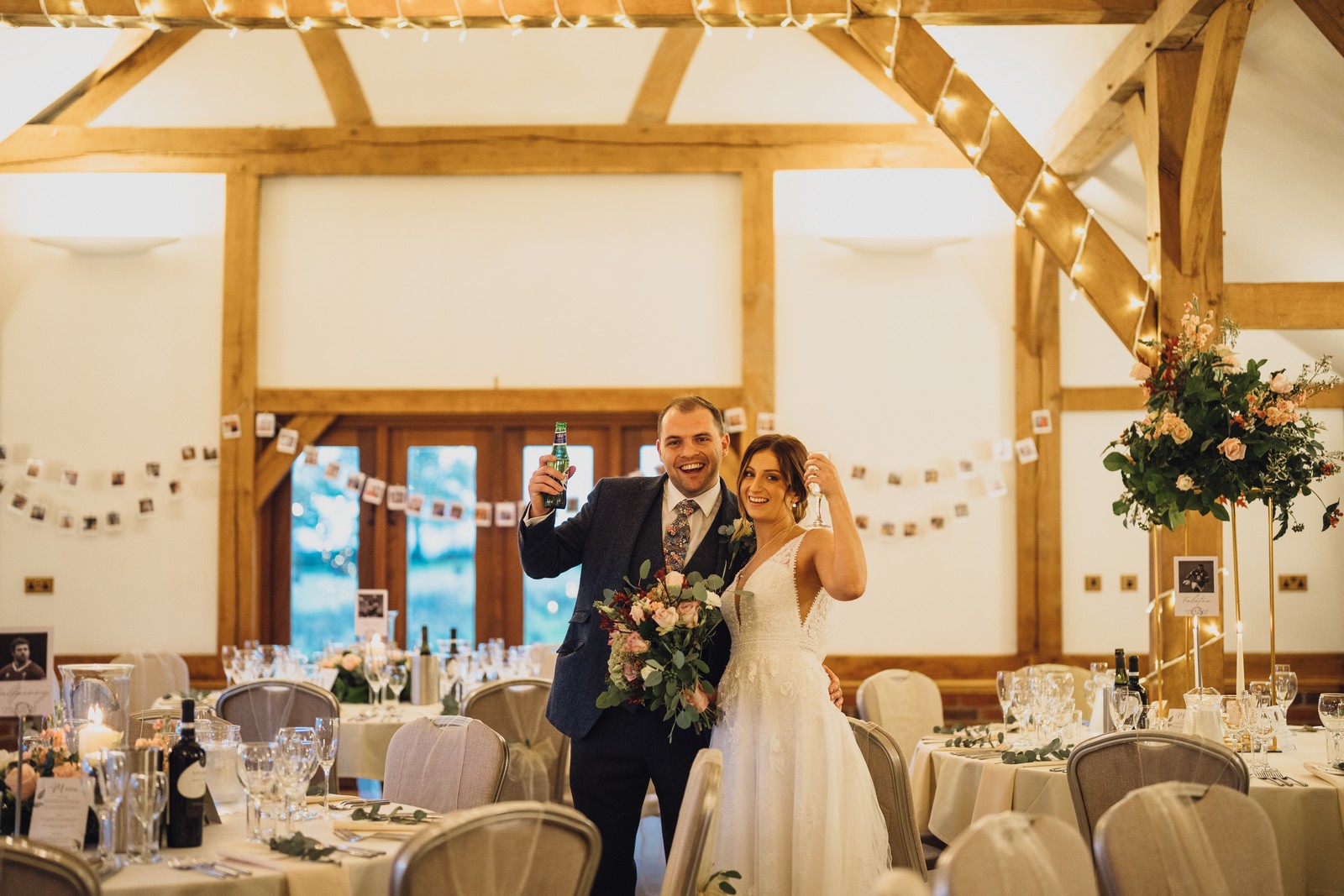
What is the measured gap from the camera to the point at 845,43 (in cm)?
788

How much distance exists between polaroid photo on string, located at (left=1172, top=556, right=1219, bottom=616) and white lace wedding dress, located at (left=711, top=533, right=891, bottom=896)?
6.71 ft

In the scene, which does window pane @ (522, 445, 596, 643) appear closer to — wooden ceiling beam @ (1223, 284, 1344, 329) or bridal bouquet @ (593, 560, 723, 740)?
wooden ceiling beam @ (1223, 284, 1344, 329)

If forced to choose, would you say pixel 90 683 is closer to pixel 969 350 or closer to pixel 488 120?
pixel 488 120

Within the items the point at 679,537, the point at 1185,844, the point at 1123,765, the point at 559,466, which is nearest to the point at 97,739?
the point at 559,466

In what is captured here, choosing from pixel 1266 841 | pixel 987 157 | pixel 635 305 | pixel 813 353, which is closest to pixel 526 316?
pixel 635 305

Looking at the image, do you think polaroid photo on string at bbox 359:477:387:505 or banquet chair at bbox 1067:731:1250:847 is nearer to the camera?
banquet chair at bbox 1067:731:1250:847

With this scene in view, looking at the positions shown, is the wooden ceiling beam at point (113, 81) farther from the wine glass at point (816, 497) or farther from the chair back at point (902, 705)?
the wine glass at point (816, 497)

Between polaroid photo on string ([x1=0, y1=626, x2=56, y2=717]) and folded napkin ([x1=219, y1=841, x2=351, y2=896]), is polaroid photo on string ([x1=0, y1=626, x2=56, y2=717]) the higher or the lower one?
the higher one

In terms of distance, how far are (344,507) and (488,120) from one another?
2666 millimetres

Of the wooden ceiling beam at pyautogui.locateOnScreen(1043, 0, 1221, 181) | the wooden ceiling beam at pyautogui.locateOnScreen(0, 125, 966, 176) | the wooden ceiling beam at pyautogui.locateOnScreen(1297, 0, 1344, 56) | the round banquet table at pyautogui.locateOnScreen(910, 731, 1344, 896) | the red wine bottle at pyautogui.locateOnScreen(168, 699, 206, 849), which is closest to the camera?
the red wine bottle at pyautogui.locateOnScreen(168, 699, 206, 849)

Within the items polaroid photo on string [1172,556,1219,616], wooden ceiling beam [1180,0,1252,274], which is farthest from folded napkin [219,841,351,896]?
wooden ceiling beam [1180,0,1252,274]

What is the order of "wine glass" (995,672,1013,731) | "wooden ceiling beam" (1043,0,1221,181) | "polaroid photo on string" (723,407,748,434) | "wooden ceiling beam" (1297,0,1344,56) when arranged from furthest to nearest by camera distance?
"polaroid photo on string" (723,407,748,434), "wooden ceiling beam" (1043,0,1221,181), "wooden ceiling beam" (1297,0,1344,56), "wine glass" (995,672,1013,731)

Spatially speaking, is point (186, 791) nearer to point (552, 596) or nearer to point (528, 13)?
point (528, 13)

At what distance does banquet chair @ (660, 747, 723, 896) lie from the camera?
245cm
